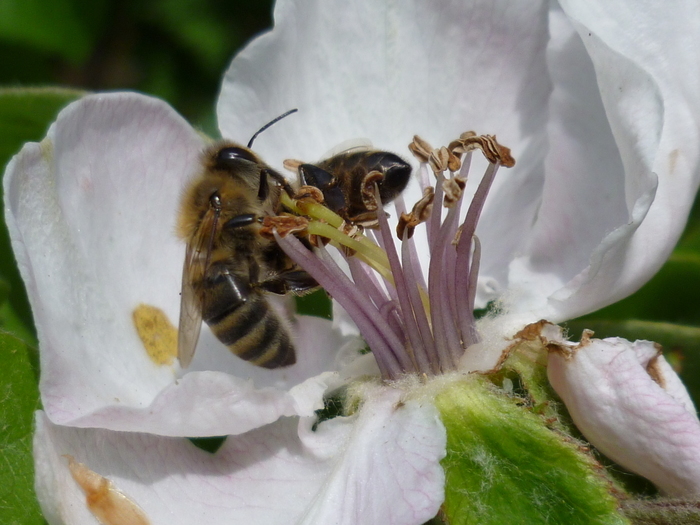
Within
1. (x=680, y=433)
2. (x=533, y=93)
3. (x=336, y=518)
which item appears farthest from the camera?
(x=533, y=93)

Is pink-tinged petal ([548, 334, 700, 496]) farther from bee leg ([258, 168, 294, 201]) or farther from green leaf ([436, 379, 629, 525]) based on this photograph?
bee leg ([258, 168, 294, 201])

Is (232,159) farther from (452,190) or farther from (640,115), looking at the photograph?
(640,115)

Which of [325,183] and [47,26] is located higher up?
[47,26]

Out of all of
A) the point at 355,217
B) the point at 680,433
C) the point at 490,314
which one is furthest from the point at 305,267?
the point at 680,433

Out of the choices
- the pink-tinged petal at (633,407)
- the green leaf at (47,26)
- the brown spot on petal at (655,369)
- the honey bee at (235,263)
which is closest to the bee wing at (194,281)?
the honey bee at (235,263)

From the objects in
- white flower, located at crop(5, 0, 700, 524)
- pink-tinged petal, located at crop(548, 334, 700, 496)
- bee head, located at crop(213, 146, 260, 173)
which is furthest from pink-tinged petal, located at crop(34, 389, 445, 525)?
bee head, located at crop(213, 146, 260, 173)

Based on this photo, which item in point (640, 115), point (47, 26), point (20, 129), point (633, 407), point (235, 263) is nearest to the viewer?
point (633, 407)

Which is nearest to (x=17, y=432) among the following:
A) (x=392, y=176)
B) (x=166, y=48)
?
(x=392, y=176)

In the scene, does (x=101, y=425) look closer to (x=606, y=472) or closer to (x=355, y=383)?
(x=355, y=383)
